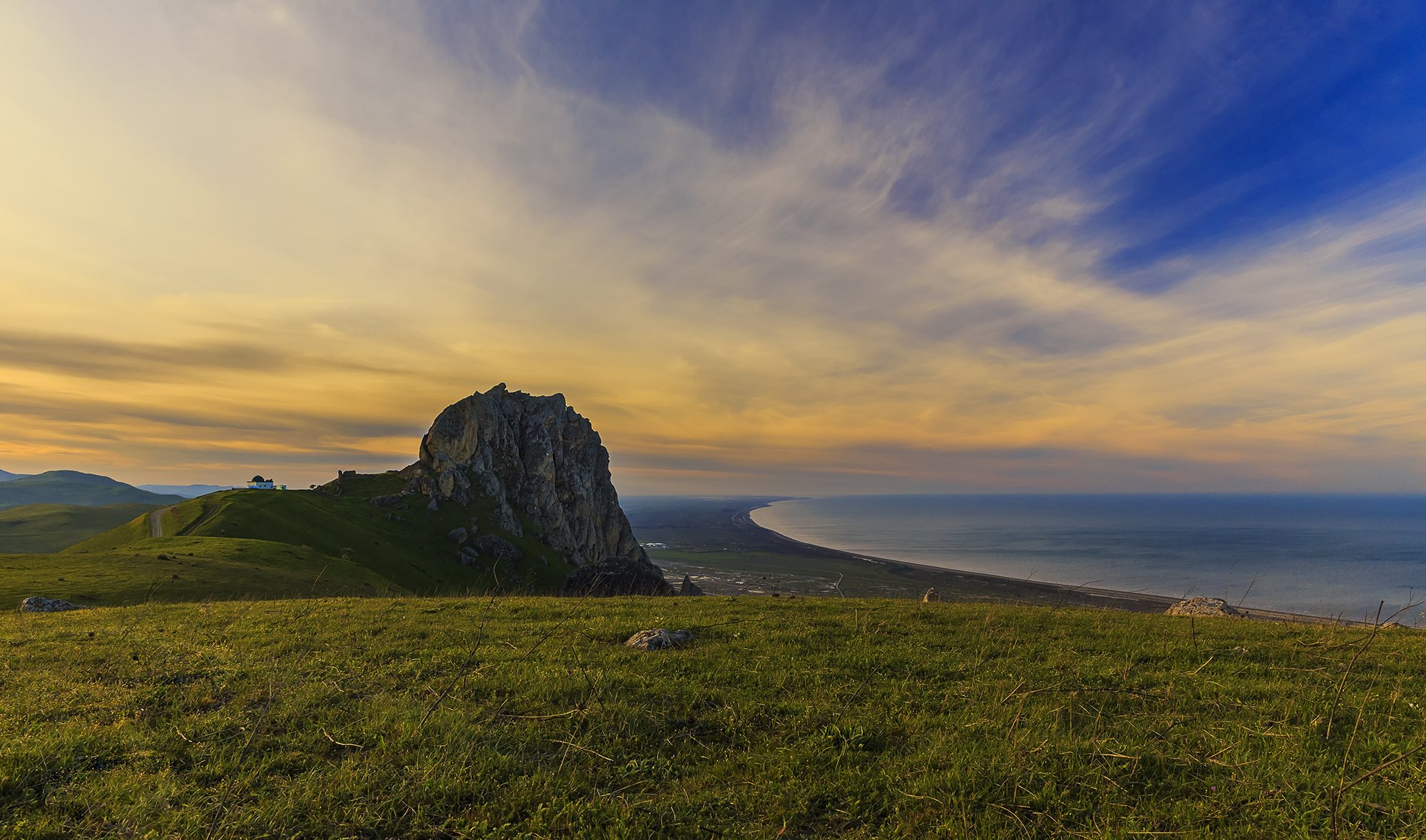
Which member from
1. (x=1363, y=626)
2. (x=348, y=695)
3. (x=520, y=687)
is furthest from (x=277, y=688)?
(x=1363, y=626)

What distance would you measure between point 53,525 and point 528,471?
5824 inches

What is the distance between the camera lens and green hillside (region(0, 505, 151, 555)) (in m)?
133

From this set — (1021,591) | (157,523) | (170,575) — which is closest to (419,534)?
(157,523)

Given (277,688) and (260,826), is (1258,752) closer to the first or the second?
(260,826)

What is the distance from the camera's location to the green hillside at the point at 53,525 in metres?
133

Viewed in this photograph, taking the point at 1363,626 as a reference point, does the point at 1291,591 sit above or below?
below

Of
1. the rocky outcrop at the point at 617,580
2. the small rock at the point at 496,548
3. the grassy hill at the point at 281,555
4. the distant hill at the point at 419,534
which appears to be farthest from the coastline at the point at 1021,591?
the small rock at the point at 496,548

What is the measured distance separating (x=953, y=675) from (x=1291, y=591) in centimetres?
14723

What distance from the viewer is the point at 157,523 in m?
76.5

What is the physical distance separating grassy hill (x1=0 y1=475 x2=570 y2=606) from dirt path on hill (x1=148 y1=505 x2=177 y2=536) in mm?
432

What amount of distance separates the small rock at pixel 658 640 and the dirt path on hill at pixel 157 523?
94.3 meters

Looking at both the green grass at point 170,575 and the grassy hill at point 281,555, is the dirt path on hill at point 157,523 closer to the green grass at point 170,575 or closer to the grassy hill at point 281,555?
the grassy hill at point 281,555

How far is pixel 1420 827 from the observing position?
19.5ft

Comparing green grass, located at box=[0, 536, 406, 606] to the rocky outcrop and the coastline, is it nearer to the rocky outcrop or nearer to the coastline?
the rocky outcrop
